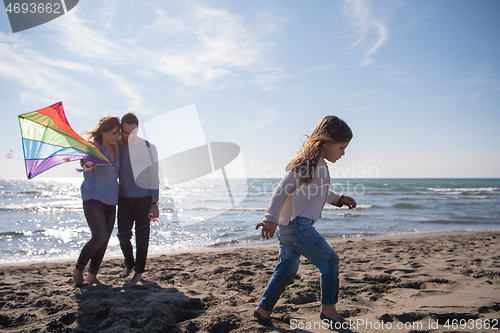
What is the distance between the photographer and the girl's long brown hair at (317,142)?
86.8 inches

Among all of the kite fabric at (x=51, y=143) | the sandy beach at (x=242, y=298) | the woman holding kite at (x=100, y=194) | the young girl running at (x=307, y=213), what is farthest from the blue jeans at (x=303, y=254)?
the kite fabric at (x=51, y=143)

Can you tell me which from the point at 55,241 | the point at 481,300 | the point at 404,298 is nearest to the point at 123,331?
the point at 404,298

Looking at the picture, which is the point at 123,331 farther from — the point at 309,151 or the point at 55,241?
the point at 55,241

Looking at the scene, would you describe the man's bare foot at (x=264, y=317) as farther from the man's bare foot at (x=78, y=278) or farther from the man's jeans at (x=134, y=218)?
the man's bare foot at (x=78, y=278)

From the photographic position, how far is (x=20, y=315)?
2.50 meters

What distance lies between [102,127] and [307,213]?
2.46 m

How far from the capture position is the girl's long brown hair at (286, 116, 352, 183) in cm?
221

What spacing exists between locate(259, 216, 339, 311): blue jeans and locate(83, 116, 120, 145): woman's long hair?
2248mm

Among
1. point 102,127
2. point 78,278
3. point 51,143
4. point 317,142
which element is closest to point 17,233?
point 78,278

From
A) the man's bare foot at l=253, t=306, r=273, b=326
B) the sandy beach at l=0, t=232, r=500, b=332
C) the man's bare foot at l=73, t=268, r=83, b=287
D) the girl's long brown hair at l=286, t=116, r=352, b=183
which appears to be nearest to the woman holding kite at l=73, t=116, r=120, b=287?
the man's bare foot at l=73, t=268, r=83, b=287

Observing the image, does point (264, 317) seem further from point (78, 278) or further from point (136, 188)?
point (78, 278)

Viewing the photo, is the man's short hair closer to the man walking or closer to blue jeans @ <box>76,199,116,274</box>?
the man walking

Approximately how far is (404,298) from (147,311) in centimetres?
231

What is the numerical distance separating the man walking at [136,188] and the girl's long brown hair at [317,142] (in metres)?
1.98
